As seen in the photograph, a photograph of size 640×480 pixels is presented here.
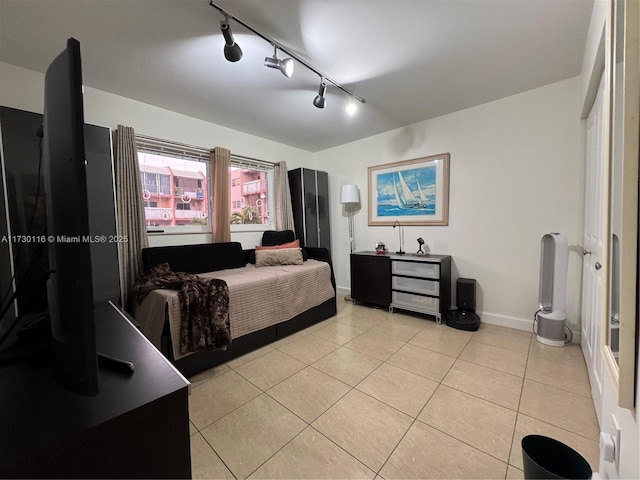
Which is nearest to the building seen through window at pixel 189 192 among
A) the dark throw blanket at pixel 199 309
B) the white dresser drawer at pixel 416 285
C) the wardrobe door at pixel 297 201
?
the wardrobe door at pixel 297 201

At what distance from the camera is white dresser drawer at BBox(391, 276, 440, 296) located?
2.95 meters

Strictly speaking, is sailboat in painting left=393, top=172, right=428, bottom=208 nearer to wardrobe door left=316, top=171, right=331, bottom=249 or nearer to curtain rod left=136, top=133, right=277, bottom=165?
wardrobe door left=316, top=171, right=331, bottom=249

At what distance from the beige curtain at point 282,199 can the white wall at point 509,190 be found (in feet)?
5.79

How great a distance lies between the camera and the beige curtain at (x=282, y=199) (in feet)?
12.8

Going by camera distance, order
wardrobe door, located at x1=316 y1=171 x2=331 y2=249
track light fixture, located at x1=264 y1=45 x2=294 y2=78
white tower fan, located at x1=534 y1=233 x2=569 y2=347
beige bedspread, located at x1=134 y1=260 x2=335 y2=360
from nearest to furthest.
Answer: track light fixture, located at x1=264 y1=45 x2=294 y2=78
beige bedspread, located at x1=134 y1=260 x2=335 y2=360
white tower fan, located at x1=534 y1=233 x2=569 y2=347
wardrobe door, located at x1=316 y1=171 x2=331 y2=249

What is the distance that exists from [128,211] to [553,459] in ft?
11.1

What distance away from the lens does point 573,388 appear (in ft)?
5.66

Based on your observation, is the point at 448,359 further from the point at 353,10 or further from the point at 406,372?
the point at 353,10

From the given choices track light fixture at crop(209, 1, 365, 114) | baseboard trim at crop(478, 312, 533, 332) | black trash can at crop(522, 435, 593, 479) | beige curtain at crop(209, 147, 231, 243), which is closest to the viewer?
black trash can at crop(522, 435, 593, 479)

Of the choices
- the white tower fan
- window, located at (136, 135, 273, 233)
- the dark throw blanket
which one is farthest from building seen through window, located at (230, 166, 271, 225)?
the white tower fan

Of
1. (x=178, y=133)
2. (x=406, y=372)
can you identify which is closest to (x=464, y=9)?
(x=406, y=372)

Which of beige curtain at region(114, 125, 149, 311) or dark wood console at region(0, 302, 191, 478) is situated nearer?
dark wood console at region(0, 302, 191, 478)

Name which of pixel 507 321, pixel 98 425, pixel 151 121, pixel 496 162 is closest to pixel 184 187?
pixel 151 121

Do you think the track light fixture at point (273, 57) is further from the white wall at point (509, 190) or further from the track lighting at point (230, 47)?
the white wall at point (509, 190)
